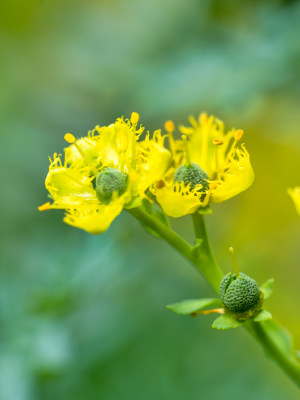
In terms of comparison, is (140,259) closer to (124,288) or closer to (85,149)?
(124,288)

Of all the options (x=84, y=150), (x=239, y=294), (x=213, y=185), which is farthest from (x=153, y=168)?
(x=239, y=294)

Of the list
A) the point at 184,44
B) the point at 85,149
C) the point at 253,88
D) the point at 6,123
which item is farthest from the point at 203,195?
the point at 6,123

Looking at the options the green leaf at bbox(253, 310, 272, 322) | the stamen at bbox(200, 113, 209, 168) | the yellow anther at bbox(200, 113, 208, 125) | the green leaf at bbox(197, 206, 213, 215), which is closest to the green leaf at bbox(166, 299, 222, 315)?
the green leaf at bbox(253, 310, 272, 322)

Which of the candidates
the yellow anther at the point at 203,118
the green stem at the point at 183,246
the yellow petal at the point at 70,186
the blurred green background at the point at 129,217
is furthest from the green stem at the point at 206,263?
the blurred green background at the point at 129,217

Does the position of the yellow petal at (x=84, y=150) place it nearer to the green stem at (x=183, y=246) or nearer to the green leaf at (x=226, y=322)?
the green stem at (x=183, y=246)

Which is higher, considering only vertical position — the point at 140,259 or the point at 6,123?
the point at 6,123

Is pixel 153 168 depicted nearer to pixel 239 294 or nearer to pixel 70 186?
pixel 70 186

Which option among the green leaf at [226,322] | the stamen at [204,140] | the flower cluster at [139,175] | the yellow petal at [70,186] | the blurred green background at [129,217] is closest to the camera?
the green leaf at [226,322]
